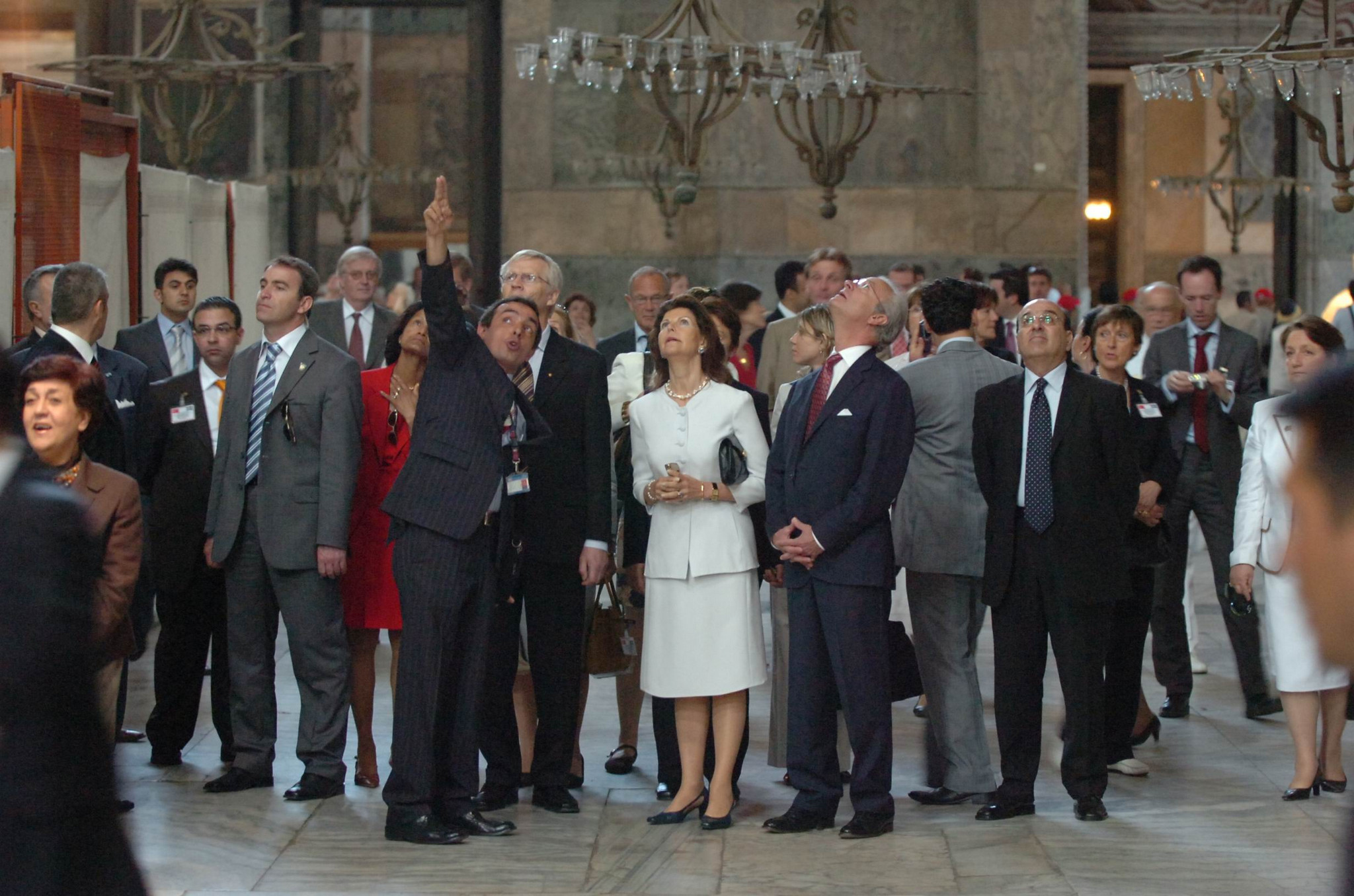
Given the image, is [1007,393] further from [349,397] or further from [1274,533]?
[349,397]

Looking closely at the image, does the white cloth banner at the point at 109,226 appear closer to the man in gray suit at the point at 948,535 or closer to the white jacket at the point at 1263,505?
the man in gray suit at the point at 948,535

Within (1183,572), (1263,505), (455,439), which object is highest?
(455,439)

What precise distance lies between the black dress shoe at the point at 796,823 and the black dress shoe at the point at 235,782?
1926 mm

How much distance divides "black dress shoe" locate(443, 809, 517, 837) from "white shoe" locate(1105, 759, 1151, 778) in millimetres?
2433

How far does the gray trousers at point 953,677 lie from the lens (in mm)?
6215

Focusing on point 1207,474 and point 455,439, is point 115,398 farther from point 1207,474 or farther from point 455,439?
point 1207,474

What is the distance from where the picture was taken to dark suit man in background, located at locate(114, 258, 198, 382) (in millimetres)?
7922

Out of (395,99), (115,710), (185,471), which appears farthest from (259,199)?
(395,99)

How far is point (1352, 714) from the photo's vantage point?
18.4 ft

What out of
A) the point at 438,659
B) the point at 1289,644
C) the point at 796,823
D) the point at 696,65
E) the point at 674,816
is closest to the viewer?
the point at 438,659

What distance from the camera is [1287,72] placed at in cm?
652

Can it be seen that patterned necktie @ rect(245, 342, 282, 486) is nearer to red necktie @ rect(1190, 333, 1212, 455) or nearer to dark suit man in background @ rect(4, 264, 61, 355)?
dark suit man in background @ rect(4, 264, 61, 355)

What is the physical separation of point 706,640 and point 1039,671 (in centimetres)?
121

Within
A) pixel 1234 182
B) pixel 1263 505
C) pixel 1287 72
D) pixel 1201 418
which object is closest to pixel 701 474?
pixel 1263 505
